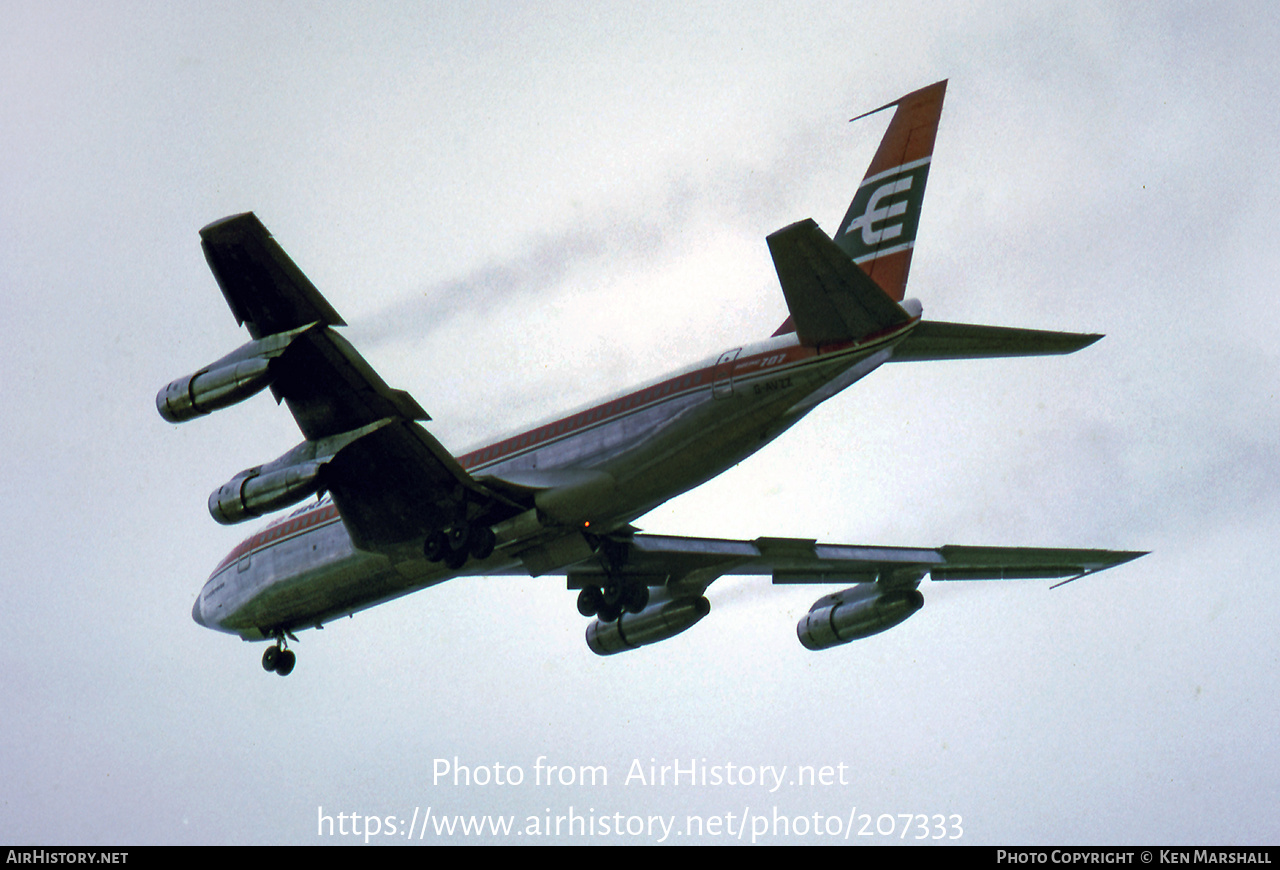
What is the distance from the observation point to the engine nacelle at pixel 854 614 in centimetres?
3328

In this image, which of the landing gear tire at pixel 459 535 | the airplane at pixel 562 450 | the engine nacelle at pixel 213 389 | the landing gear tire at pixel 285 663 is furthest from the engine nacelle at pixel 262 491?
the landing gear tire at pixel 285 663

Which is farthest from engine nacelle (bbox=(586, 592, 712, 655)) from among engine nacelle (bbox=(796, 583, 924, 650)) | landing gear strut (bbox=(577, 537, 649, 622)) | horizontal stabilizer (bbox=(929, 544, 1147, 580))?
horizontal stabilizer (bbox=(929, 544, 1147, 580))

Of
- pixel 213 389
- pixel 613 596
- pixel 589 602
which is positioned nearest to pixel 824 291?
pixel 213 389

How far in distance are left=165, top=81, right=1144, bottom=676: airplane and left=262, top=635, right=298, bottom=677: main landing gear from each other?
3cm

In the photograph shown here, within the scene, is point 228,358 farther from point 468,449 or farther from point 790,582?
point 790,582

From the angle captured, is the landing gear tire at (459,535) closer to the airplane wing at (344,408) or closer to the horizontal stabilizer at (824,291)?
the airplane wing at (344,408)

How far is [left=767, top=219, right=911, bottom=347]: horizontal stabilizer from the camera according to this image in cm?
2159

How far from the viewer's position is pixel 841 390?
24875 millimetres

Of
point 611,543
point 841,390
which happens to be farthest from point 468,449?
point 841,390

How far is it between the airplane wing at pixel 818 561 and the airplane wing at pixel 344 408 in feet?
17.6

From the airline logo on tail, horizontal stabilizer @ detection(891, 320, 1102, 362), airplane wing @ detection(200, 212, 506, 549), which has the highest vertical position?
the airline logo on tail

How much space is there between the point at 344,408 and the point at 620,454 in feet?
15.8

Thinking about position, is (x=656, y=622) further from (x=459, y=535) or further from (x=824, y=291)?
(x=824, y=291)

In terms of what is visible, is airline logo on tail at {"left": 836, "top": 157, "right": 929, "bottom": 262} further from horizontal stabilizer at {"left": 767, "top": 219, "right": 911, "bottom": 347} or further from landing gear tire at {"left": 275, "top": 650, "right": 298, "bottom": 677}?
landing gear tire at {"left": 275, "top": 650, "right": 298, "bottom": 677}
